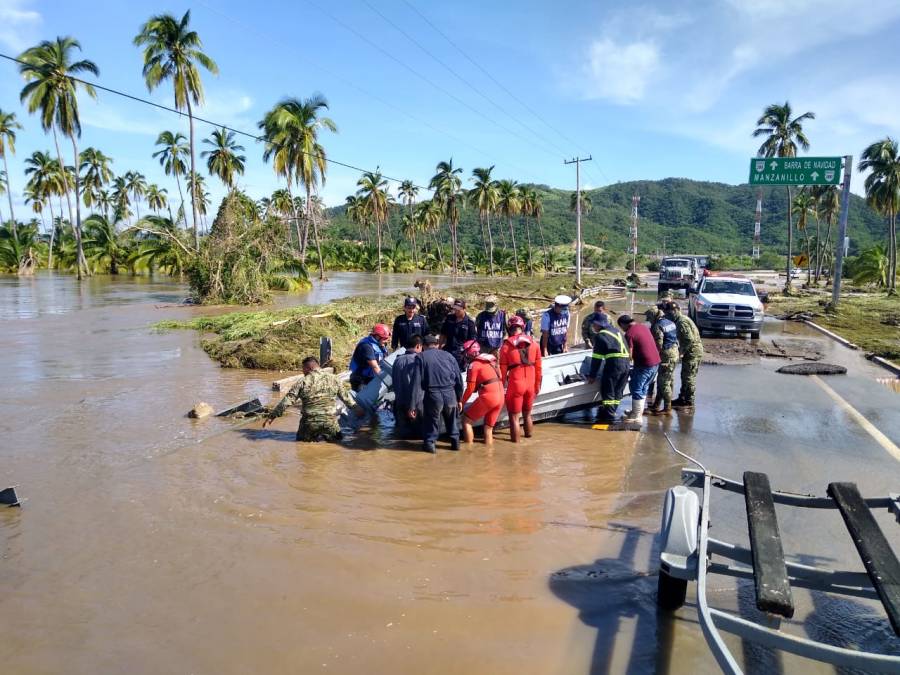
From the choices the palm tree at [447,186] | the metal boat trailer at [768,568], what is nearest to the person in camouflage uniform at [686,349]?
the metal boat trailer at [768,568]

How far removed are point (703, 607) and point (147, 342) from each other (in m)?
17.1

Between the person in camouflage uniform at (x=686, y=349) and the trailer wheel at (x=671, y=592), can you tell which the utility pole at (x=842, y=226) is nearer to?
the person in camouflage uniform at (x=686, y=349)

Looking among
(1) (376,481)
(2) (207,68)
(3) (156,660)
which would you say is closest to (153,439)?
(1) (376,481)

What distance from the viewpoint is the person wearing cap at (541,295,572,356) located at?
9883 mm

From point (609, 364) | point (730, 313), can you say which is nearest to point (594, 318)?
point (609, 364)

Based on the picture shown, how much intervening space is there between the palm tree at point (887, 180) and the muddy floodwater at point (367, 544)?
34680 mm

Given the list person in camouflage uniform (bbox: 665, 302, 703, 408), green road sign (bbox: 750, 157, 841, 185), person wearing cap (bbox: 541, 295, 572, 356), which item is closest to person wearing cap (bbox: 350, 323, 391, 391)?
person wearing cap (bbox: 541, 295, 572, 356)

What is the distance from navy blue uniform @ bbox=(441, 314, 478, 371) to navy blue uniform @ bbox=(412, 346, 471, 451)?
5.16 ft

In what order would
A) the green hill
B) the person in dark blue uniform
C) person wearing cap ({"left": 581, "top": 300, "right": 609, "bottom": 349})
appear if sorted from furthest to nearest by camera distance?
the green hill < person wearing cap ({"left": 581, "top": 300, "right": 609, "bottom": 349}) < the person in dark blue uniform

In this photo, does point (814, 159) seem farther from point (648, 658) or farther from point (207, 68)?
point (207, 68)

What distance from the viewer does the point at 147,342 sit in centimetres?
1698

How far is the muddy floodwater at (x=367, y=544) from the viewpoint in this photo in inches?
145

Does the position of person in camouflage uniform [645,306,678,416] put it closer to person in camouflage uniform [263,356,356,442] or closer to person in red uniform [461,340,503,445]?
person in red uniform [461,340,503,445]

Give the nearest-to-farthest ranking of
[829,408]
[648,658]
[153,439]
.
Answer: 1. [648,658]
2. [153,439]
3. [829,408]
